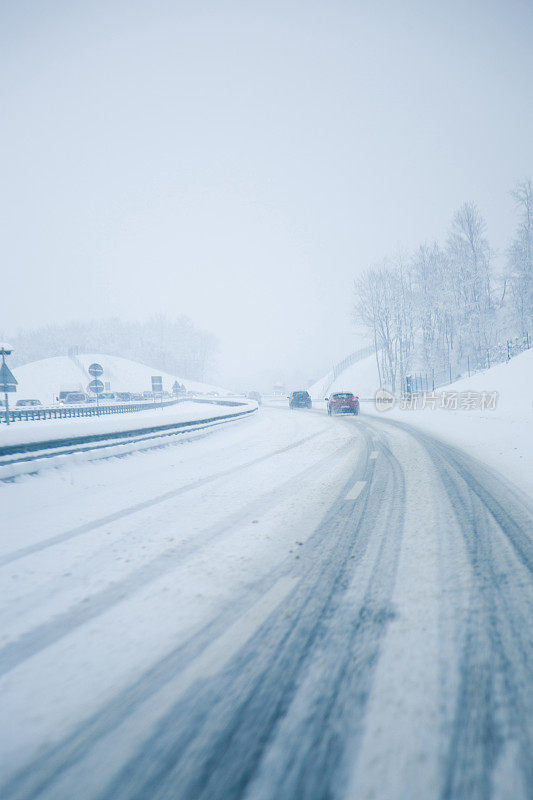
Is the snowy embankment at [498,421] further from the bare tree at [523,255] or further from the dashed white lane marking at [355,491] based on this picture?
the bare tree at [523,255]

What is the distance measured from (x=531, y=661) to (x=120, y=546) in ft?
11.9

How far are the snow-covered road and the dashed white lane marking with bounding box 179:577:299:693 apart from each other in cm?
1

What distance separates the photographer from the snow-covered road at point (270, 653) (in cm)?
165

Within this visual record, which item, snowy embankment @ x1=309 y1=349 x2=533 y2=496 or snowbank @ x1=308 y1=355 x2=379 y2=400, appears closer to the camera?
snowy embankment @ x1=309 y1=349 x2=533 y2=496

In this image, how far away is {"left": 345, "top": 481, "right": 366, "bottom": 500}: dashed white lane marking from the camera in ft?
20.3

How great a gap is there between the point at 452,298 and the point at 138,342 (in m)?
103

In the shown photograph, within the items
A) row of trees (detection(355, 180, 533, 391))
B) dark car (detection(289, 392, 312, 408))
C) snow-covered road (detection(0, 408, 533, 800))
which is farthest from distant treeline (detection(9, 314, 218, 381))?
snow-covered road (detection(0, 408, 533, 800))

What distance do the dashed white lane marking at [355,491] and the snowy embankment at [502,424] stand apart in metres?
2.37

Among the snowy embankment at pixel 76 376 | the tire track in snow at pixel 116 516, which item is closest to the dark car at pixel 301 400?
the tire track in snow at pixel 116 516

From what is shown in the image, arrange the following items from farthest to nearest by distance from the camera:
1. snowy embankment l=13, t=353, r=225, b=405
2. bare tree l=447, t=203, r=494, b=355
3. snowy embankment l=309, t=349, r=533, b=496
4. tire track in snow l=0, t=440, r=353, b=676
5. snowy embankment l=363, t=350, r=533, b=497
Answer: snowy embankment l=13, t=353, r=225, b=405 → bare tree l=447, t=203, r=494, b=355 → snowy embankment l=309, t=349, r=533, b=496 → snowy embankment l=363, t=350, r=533, b=497 → tire track in snow l=0, t=440, r=353, b=676

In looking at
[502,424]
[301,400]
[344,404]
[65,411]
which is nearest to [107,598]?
[502,424]

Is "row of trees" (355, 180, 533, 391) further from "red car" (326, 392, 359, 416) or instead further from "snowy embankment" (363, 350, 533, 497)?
"red car" (326, 392, 359, 416)

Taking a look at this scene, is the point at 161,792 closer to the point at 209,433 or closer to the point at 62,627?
the point at 62,627

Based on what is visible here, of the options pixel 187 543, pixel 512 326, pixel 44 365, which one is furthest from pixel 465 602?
pixel 44 365
